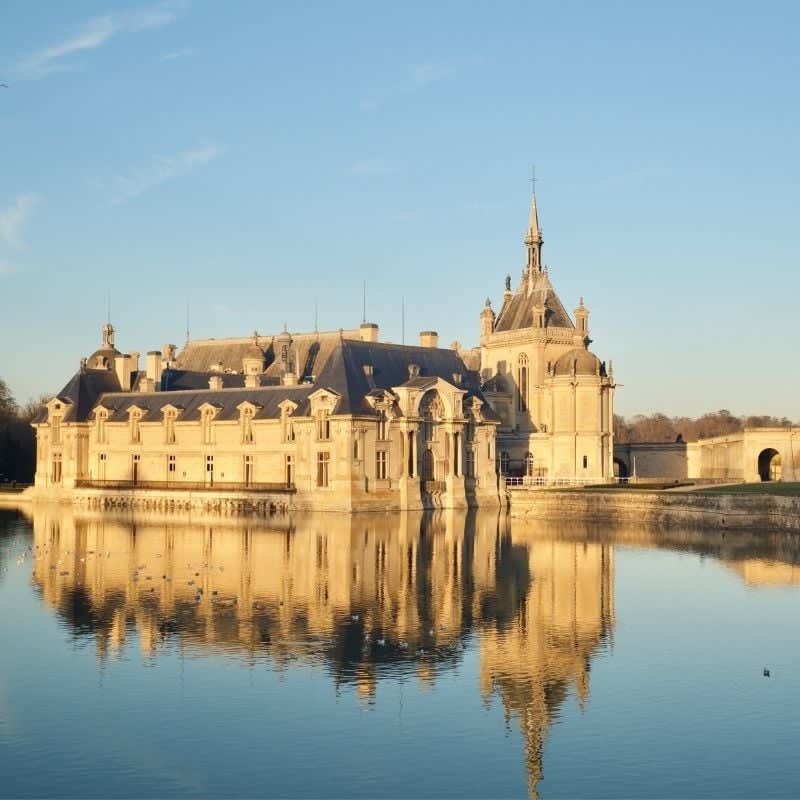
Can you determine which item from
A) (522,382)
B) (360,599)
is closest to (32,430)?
(522,382)

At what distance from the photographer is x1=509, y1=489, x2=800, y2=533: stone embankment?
184ft

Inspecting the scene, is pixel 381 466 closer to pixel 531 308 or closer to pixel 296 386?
pixel 296 386

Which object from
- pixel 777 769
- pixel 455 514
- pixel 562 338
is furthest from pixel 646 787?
pixel 562 338

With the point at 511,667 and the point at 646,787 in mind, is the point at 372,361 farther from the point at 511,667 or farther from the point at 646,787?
the point at 646,787

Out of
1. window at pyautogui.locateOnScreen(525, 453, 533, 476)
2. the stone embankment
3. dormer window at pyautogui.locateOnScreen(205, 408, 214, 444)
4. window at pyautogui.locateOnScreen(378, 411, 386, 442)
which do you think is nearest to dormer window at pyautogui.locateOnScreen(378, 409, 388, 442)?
window at pyautogui.locateOnScreen(378, 411, 386, 442)

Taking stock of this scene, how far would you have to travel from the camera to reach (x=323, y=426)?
72.2 m

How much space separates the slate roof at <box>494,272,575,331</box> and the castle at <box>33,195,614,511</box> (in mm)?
107

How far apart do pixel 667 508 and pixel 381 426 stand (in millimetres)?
18035

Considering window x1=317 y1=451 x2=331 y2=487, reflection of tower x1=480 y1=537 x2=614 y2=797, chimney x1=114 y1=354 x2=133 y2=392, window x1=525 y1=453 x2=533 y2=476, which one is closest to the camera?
reflection of tower x1=480 y1=537 x2=614 y2=797

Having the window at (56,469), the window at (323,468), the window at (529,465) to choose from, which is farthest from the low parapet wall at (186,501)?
the window at (529,465)

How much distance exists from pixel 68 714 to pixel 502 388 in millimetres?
72401

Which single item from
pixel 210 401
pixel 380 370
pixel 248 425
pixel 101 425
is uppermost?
pixel 380 370

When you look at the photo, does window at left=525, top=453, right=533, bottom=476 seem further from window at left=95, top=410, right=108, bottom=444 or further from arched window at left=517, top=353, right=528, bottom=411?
window at left=95, top=410, right=108, bottom=444

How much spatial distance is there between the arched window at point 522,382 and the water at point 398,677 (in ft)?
152
